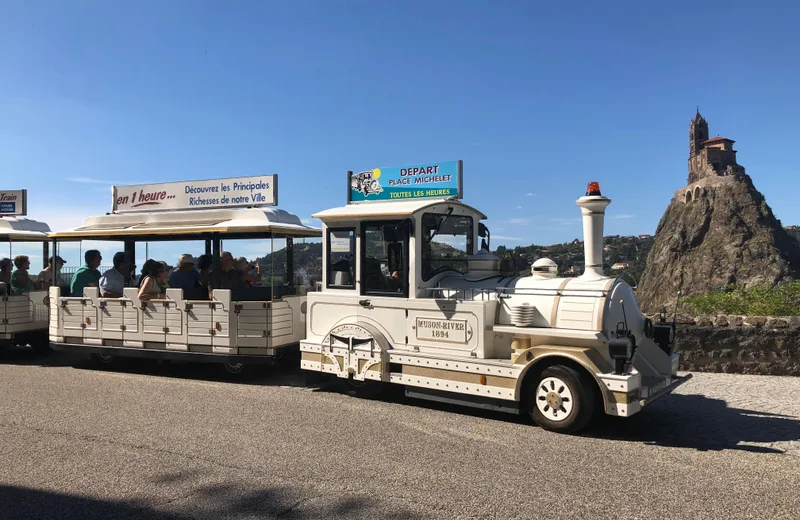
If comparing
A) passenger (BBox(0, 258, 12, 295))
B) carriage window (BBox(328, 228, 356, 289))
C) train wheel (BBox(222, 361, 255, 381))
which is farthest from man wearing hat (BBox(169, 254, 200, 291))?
passenger (BBox(0, 258, 12, 295))

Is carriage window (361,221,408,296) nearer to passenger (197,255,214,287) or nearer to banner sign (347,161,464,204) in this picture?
banner sign (347,161,464,204)

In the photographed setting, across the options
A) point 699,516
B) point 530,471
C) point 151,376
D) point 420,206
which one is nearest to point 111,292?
point 151,376

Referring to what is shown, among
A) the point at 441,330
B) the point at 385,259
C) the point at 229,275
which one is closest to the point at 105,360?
the point at 229,275

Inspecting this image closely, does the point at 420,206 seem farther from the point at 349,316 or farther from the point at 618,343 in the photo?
the point at 618,343

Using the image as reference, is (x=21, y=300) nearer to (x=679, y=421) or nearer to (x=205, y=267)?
(x=205, y=267)

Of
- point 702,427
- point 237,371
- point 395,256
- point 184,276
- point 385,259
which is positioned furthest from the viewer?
point 184,276

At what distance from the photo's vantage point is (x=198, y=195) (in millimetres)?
A: 10828

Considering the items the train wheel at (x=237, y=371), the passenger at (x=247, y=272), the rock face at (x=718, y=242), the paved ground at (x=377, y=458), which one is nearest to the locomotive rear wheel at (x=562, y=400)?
the paved ground at (x=377, y=458)

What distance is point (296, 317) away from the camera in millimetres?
9766

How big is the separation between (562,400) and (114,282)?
8.34m

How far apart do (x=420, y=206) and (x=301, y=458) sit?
3.57 m

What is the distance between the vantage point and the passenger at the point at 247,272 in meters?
9.98

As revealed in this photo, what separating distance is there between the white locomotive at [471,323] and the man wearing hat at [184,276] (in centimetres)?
267

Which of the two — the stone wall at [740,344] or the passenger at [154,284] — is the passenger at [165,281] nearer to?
the passenger at [154,284]
